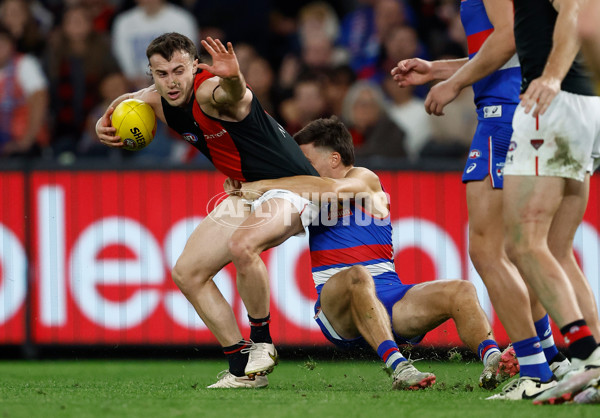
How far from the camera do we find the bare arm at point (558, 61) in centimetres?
478

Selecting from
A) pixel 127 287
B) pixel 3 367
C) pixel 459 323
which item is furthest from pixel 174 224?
pixel 459 323

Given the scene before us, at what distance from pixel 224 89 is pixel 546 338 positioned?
256cm

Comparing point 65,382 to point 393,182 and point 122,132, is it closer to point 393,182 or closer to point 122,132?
point 122,132

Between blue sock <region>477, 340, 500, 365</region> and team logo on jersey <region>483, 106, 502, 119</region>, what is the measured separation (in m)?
1.45

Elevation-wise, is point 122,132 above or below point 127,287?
above

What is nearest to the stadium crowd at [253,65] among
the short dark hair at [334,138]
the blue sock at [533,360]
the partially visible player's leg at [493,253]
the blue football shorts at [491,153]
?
the short dark hair at [334,138]

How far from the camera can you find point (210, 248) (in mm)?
6598

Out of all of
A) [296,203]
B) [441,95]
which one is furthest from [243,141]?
[441,95]

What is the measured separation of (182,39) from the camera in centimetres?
670

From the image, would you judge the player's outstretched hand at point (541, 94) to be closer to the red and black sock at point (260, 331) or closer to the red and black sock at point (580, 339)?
the red and black sock at point (580, 339)

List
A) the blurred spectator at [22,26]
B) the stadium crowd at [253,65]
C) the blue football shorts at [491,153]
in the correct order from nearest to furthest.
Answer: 1. the blue football shorts at [491,153]
2. the stadium crowd at [253,65]
3. the blurred spectator at [22,26]

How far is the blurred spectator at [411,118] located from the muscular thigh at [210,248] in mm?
4294

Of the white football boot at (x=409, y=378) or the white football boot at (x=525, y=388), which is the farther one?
the white football boot at (x=409, y=378)

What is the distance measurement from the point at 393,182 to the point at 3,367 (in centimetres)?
400
